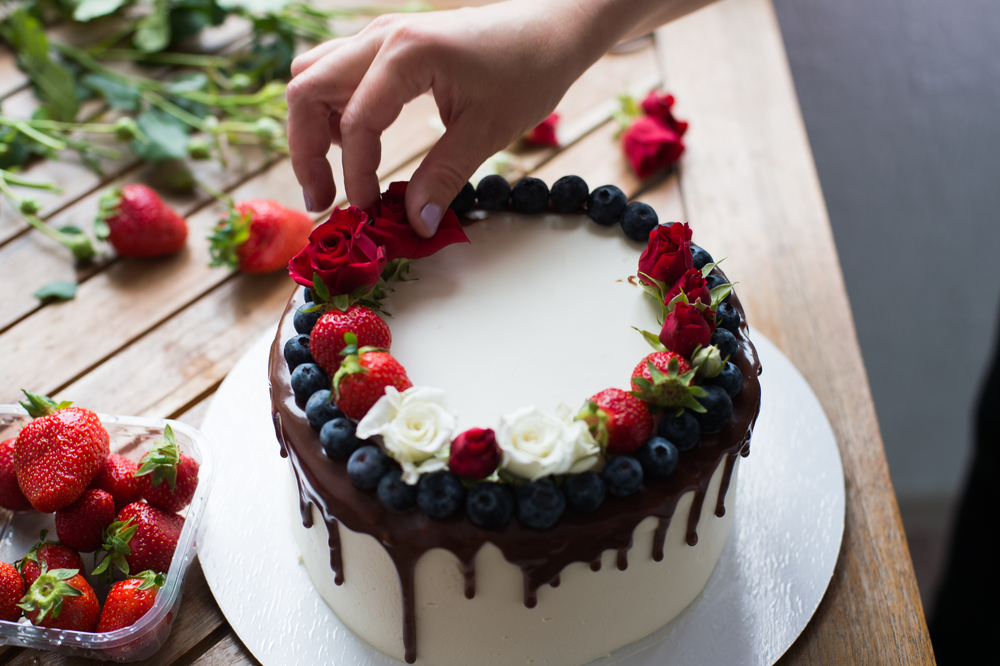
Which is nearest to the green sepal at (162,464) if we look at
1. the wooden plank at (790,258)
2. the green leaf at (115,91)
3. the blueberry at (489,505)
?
the blueberry at (489,505)

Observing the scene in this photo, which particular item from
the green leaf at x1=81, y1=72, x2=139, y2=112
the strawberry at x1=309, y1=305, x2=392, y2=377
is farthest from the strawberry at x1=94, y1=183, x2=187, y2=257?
the strawberry at x1=309, y1=305, x2=392, y2=377

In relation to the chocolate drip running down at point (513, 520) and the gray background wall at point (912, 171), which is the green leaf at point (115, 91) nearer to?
the chocolate drip running down at point (513, 520)

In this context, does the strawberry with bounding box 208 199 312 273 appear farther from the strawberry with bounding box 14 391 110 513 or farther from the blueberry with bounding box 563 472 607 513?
the blueberry with bounding box 563 472 607 513

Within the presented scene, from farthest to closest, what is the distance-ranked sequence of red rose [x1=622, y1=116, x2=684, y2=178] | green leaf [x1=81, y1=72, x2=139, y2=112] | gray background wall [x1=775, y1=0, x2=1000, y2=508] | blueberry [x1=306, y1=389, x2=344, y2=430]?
gray background wall [x1=775, y1=0, x2=1000, y2=508] → green leaf [x1=81, y1=72, x2=139, y2=112] → red rose [x1=622, y1=116, x2=684, y2=178] → blueberry [x1=306, y1=389, x2=344, y2=430]

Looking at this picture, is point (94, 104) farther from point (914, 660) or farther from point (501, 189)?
point (914, 660)

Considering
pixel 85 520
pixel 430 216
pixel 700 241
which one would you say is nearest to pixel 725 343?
pixel 430 216

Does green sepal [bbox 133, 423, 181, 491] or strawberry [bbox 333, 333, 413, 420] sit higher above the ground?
strawberry [bbox 333, 333, 413, 420]

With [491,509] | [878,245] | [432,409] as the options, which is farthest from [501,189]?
[878,245]
